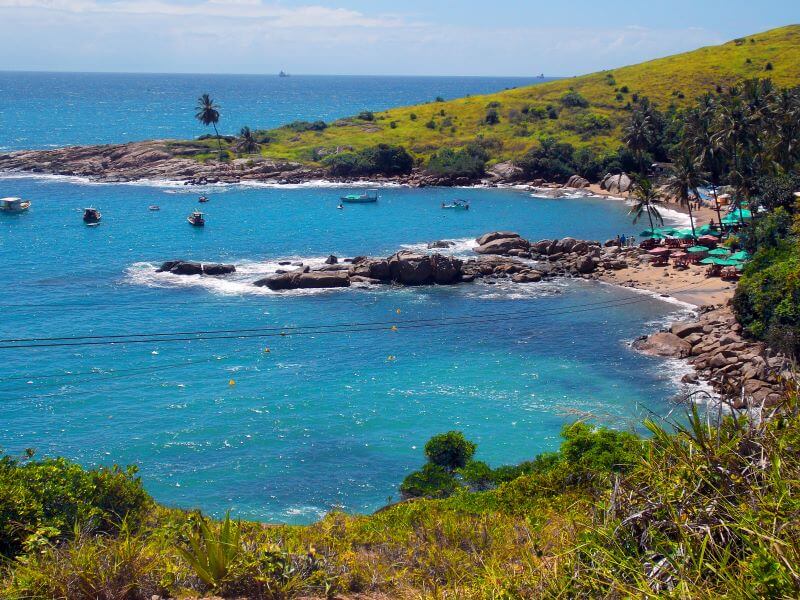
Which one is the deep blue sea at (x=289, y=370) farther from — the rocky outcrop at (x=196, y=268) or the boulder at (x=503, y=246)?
the boulder at (x=503, y=246)

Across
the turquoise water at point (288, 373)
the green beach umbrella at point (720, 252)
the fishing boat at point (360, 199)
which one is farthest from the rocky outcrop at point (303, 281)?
the fishing boat at point (360, 199)

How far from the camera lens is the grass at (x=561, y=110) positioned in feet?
410

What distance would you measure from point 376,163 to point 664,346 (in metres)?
79.4

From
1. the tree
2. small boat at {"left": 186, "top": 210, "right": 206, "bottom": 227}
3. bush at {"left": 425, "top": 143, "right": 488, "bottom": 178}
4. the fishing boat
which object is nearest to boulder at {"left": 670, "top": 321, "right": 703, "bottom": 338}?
the tree

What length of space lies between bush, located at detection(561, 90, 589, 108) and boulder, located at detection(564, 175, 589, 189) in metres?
34.2

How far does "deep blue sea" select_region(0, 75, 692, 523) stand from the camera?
116 ft

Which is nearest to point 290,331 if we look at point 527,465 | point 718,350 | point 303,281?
point 303,281

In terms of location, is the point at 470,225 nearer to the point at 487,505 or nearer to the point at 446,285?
the point at 446,285

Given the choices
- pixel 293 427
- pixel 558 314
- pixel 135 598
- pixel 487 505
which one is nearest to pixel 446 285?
pixel 558 314

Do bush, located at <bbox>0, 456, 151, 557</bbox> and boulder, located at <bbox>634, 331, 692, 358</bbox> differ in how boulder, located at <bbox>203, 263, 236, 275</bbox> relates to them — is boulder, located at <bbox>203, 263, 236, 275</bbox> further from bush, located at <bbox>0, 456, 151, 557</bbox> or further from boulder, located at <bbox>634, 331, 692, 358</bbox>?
bush, located at <bbox>0, 456, 151, 557</bbox>

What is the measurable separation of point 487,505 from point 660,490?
41.7 ft

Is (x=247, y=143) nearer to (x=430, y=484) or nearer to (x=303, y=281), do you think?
(x=303, y=281)

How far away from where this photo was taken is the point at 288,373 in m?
45.4

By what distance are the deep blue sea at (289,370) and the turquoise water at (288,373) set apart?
147 mm
